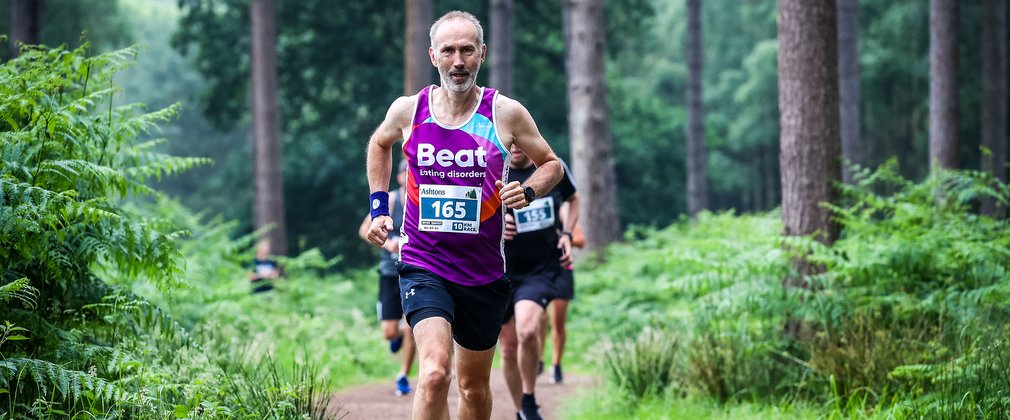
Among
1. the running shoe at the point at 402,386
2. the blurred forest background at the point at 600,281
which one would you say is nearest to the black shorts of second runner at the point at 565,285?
the blurred forest background at the point at 600,281

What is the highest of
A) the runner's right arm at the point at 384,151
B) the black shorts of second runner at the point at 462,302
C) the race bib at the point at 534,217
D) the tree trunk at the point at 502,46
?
the tree trunk at the point at 502,46

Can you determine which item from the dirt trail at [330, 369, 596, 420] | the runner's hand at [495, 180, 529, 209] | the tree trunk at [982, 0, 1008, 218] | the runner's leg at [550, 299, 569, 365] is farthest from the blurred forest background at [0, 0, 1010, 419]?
the tree trunk at [982, 0, 1008, 218]

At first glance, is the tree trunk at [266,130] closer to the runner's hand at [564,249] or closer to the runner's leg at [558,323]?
the runner's leg at [558,323]

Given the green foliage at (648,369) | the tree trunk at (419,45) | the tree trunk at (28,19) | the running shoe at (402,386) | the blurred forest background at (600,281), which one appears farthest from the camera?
the tree trunk at (419,45)

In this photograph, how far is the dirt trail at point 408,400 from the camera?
8000 mm

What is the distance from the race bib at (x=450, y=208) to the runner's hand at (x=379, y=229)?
19 centimetres

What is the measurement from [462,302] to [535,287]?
8.56 ft

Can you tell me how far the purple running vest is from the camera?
16.2 ft

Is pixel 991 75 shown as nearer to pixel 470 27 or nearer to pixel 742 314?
pixel 742 314

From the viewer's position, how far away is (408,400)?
363 inches

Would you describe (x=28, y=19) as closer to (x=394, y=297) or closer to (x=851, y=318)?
(x=394, y=297)

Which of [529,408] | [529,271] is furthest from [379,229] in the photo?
[529,271]

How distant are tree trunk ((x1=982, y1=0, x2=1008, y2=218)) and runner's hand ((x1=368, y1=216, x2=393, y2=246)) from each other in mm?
23469

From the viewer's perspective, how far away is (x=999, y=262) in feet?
25.1
